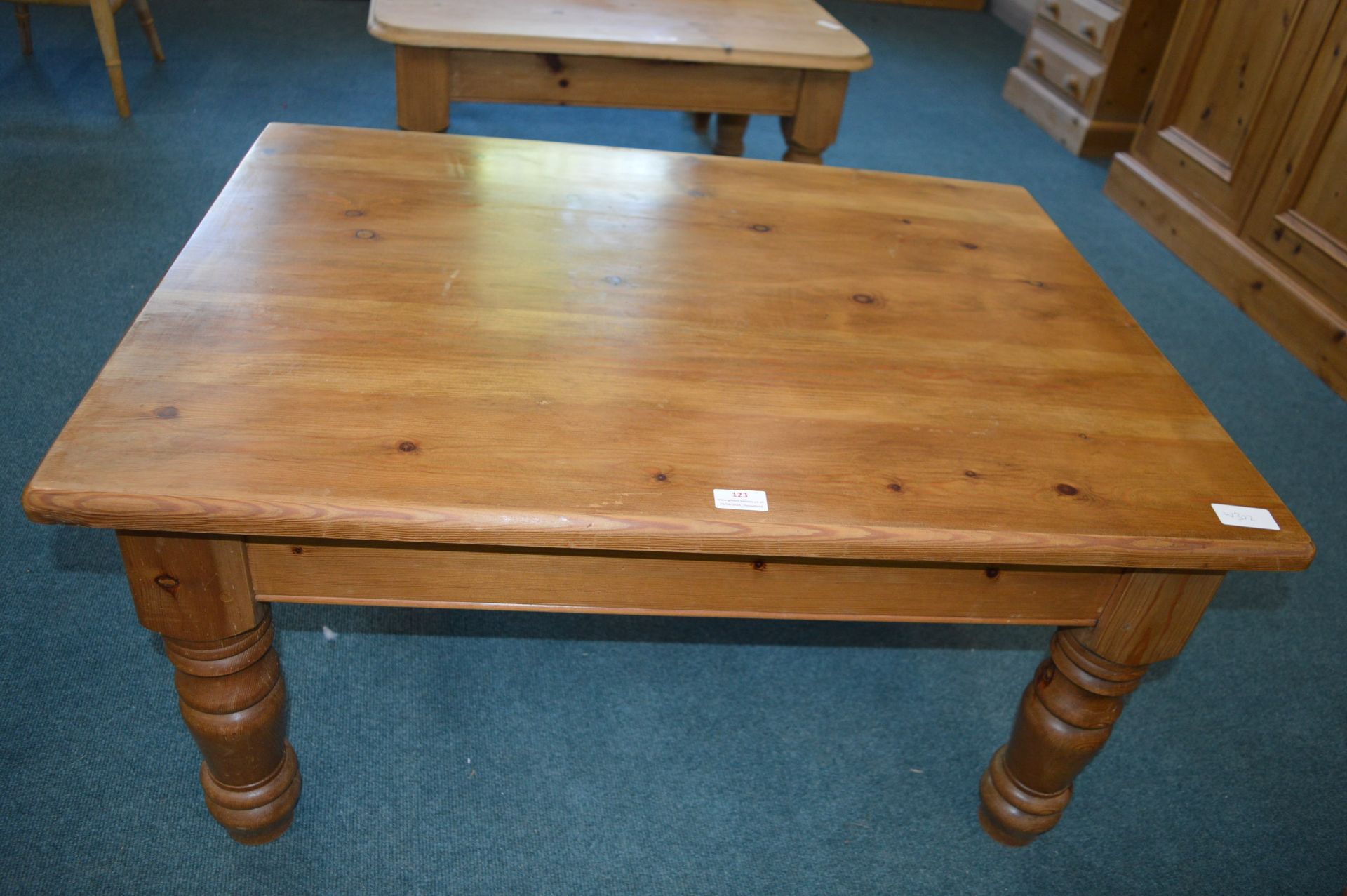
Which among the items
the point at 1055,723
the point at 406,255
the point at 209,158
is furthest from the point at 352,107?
the point at 1055,723

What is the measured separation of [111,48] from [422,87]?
130 centimetres

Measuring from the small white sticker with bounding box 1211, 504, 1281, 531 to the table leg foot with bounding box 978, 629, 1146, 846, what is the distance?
20 centimetres

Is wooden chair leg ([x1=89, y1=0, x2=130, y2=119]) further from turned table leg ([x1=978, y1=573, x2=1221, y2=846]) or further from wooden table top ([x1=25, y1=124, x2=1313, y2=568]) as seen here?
turned table leg ([x1=978, y1=573, x2=1221, y2=846])

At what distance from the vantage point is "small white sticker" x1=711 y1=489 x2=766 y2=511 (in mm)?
940

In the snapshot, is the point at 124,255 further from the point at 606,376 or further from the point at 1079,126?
the point at 1079,126

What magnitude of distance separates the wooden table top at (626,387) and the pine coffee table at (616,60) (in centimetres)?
41

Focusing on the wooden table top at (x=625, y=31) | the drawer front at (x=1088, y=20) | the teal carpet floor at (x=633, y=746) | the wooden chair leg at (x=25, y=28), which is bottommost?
the teal carpet floor at (x=633, y=746)

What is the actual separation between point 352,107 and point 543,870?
100 inches

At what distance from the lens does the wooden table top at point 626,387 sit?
2.99ft

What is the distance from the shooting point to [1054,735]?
118 cm

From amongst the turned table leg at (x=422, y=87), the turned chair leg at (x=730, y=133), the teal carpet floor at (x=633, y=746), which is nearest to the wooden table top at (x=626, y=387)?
the turned table leg at (x=422, y=87)

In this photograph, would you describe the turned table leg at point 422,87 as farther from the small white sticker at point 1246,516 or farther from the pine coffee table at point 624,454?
the small white sticker at point 1246,516

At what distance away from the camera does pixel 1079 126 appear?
3395 millimetres

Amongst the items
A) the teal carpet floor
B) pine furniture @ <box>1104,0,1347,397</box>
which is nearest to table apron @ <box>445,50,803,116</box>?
the teal carpet floor
